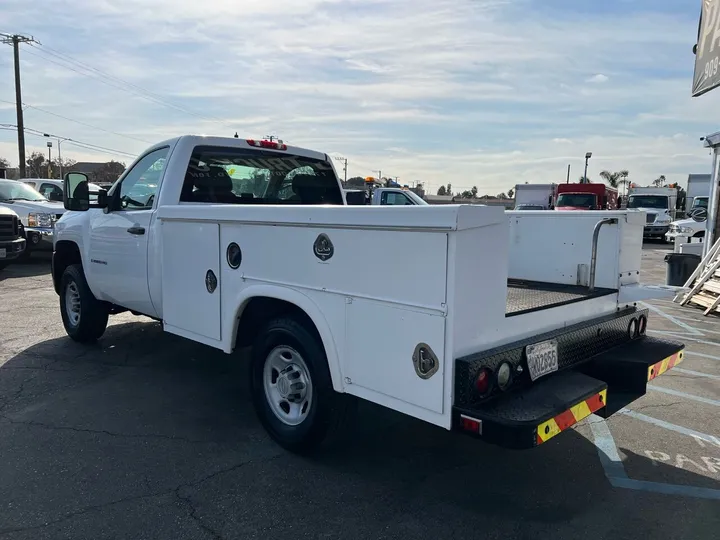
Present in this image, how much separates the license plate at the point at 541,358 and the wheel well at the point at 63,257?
17.4ft

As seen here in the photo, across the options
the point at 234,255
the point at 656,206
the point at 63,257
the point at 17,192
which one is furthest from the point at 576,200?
the point at 234,255

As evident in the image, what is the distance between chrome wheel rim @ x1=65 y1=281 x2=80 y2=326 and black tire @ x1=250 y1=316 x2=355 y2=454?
11.5ft

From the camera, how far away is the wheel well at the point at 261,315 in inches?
138

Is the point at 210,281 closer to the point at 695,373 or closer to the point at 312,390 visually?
the point at 312,390

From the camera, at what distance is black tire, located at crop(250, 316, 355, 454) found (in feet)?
10.9

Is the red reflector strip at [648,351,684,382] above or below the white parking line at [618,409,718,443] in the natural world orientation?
above

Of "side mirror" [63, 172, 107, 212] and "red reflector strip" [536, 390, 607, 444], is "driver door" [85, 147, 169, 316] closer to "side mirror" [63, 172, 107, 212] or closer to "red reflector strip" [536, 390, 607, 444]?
"side mirror" [63, 172, 107, 212]

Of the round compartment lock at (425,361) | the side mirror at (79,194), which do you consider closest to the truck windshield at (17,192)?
the side mirror at (79,194)

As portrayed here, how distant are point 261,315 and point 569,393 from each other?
6.73 feet

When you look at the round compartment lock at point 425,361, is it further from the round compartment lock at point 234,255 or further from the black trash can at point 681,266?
the black trash can at point 681,266

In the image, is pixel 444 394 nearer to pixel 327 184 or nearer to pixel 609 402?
pixel 609 402

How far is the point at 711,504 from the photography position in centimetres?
318

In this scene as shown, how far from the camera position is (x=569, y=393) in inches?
117

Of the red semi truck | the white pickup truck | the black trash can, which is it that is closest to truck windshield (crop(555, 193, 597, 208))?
the red semi truck
